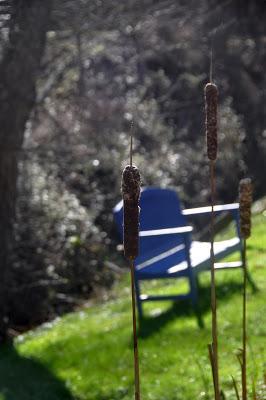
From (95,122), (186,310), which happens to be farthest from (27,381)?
(95,122)

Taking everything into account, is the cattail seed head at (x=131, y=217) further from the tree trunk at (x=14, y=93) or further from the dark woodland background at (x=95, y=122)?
the tree trunk at (x=14, y=93)

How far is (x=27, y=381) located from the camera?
6715 millimetres

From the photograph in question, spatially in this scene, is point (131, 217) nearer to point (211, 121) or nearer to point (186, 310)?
point (211, 121)

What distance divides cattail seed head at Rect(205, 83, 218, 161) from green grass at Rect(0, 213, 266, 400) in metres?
3.26

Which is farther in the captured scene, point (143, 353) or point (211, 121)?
point (143, 353)

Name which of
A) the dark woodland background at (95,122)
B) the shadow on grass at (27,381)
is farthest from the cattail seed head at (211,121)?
the shadow on grass at (27,381)

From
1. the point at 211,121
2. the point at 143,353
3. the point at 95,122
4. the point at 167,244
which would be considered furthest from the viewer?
the point at 95,122

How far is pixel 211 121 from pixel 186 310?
599cm

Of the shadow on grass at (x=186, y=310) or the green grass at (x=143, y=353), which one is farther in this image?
the shadow on grass at (x=186, y=310)

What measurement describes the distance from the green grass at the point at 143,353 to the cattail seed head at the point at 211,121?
3.26m

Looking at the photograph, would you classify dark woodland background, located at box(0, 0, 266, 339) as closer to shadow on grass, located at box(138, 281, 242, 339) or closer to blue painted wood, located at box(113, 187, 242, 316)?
blue painted wood, located at box(113, 187, 242, 316)

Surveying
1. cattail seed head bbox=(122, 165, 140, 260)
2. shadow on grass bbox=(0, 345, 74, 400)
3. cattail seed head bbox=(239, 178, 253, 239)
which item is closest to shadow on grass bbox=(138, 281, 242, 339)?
shadow on grass bbox=(0, 345, 74, 400)

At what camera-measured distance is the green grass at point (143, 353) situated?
18.5 ft

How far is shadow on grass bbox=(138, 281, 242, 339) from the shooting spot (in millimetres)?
7203
